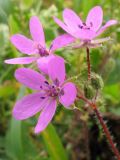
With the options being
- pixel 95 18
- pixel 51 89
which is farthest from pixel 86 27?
pixel 51 89

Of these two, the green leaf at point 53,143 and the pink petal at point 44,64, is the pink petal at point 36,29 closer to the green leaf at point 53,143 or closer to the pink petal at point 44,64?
the pink petal at point 44,64

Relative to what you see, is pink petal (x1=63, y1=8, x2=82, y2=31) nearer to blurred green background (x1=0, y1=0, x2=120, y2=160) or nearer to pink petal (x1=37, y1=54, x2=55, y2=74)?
pink petal (x1=37, y1=54, x2=55, y2=74)

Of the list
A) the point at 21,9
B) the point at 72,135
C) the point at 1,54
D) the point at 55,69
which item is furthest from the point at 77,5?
the point at 55,69

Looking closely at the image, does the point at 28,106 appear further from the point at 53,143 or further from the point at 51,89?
the point at 53,143

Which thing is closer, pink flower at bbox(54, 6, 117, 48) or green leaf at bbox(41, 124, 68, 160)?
pink flower at bbox(54, 6, 117, 48)

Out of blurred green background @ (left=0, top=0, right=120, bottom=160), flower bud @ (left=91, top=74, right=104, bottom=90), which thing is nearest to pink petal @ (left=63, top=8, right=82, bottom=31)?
flower bud @ (left=91, top=74, right=104, bottom=90)

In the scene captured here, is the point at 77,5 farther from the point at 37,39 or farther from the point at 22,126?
the point at 37,39
